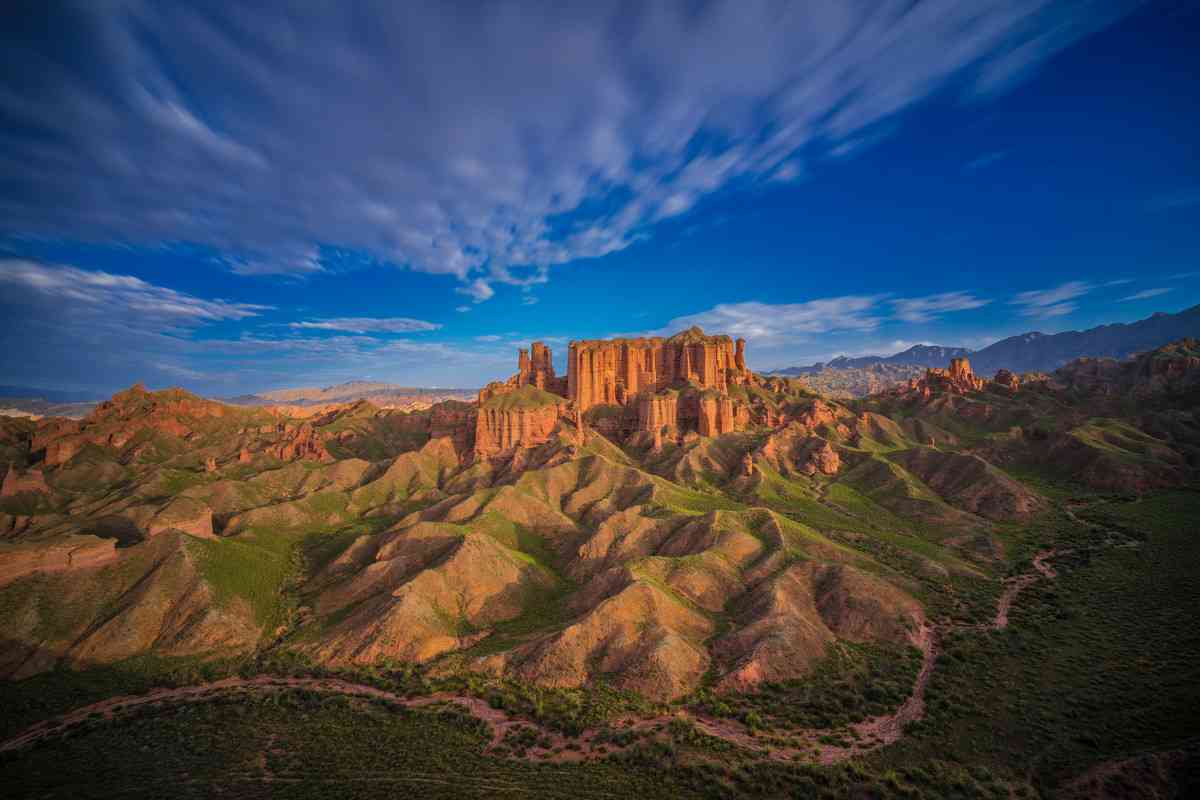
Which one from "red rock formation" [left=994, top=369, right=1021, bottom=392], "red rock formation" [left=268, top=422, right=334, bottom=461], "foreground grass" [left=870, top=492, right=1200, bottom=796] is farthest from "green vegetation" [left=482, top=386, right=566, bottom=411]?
"red rock formation" [left=994, top=369, right=1021, bottom=392]

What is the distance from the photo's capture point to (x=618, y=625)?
5944 cm

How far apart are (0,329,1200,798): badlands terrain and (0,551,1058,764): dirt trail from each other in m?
0.32

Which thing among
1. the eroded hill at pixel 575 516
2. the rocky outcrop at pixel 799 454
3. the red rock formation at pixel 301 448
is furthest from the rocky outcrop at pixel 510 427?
the rocky outcrop at pixel 799 454

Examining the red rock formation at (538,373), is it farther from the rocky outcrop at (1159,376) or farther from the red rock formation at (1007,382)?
the rocky outcrop at (1159,376)

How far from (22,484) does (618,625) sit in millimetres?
146779

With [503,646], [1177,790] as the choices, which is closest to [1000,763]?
[1177,790]

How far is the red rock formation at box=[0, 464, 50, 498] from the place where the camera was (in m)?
116

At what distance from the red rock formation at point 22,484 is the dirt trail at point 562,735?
10032 centimetres

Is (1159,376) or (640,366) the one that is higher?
(640,366)

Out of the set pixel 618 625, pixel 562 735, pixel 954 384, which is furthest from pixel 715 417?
pixel 562 735

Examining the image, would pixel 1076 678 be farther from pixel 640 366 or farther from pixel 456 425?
pixel 456 425

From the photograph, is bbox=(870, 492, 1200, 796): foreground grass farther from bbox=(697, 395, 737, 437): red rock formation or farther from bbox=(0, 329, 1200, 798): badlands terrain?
bbox=(697, 395, 737, 437): red rock formation

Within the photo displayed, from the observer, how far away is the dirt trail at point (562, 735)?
142ft

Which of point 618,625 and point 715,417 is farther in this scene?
point 715,417
